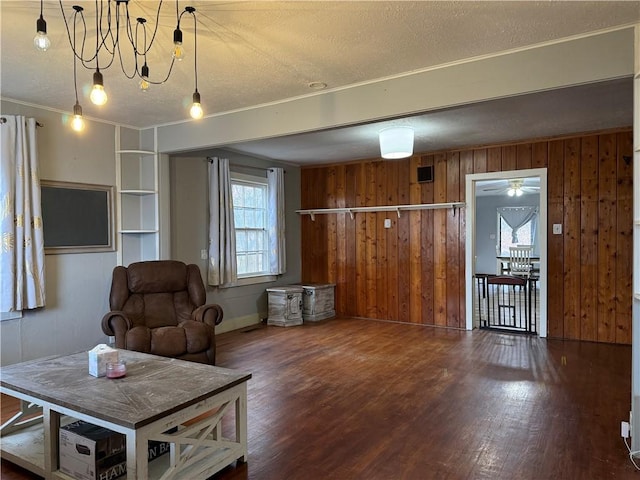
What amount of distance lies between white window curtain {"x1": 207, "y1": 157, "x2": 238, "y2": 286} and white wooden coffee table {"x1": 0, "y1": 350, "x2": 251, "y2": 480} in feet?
9.52

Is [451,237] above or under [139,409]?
above

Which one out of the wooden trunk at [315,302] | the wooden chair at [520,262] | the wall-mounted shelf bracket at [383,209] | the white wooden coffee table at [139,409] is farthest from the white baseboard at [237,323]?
the wooden chair at [520,262]

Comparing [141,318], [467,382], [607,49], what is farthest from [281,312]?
[607,49]

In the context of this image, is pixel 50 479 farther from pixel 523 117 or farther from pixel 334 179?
pixel 334 179

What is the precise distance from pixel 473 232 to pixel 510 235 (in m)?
6.72

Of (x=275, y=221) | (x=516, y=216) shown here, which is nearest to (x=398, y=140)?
(x=275, y=221)

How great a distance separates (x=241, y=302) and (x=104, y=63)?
12.4ft

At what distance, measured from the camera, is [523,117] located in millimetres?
4398

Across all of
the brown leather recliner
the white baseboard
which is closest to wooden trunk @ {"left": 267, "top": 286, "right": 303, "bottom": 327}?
the white baseboard

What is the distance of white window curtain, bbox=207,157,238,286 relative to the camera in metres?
5.64

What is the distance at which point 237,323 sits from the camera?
6.09m

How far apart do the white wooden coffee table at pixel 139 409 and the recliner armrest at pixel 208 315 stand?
4.52ft

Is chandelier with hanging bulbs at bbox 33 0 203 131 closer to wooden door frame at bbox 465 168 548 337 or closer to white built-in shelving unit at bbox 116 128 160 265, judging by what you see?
white built-in shelving unit at bbox 116 128 160 265

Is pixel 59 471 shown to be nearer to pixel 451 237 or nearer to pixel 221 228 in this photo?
pixel 221 228
